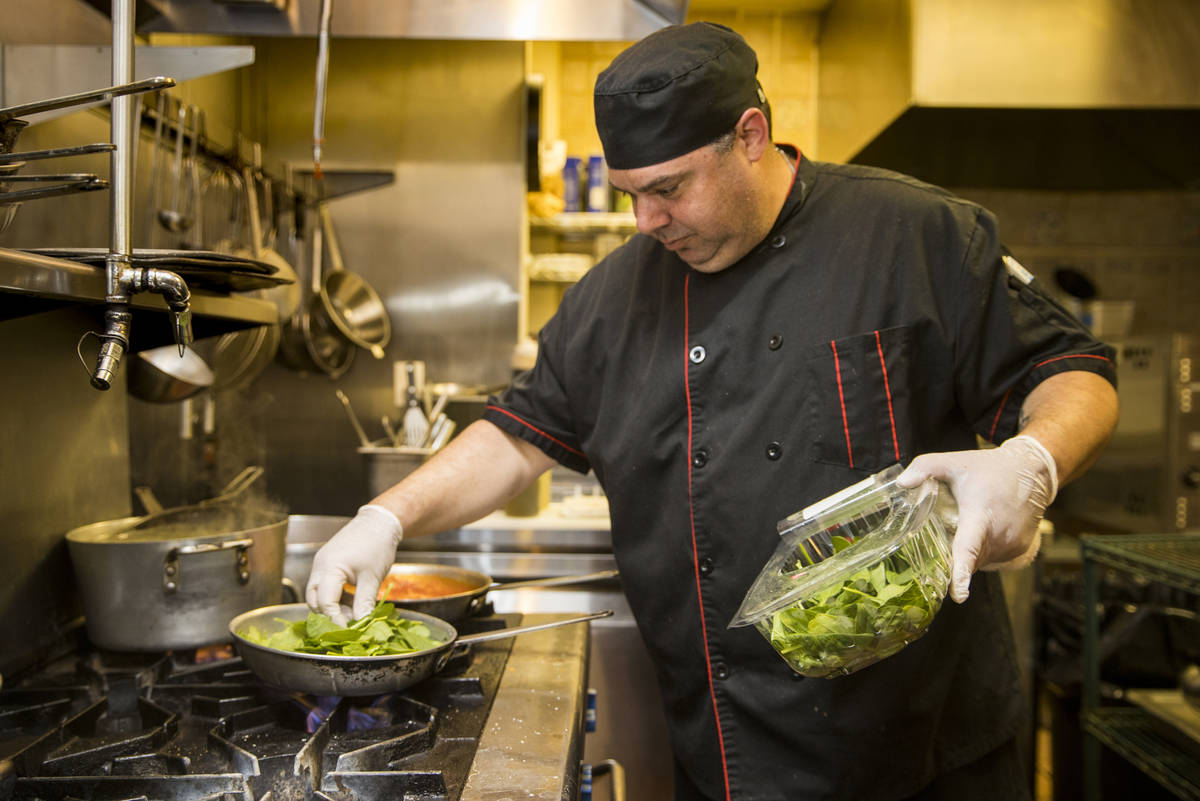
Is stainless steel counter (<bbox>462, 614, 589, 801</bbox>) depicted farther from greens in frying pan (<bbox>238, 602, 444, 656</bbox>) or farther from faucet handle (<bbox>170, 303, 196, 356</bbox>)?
faucet handle (<bbox>170, 303, 196, 356</bbox>)

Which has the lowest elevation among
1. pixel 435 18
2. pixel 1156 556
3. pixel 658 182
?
pixel 1156 556

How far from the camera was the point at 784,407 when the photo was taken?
127 cm

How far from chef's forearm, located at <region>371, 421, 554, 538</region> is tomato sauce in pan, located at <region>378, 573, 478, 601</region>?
152 mm

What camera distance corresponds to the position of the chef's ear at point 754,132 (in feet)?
4.14

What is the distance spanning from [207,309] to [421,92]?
2304mm

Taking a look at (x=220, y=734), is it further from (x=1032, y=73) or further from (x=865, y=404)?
(x=1032, y=73)

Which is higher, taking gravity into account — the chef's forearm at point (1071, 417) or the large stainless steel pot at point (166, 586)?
the chef's forearm at point (1071, 417)

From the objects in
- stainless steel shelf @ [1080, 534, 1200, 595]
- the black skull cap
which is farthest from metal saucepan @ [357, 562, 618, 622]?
stainless steel shelf @ [1080, 534, 1200, 595]

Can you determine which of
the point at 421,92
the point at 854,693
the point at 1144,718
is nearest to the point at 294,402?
the point at 421,92

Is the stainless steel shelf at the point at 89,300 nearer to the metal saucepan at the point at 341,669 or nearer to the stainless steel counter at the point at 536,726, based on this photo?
the metal saucepan at the point at 341,669

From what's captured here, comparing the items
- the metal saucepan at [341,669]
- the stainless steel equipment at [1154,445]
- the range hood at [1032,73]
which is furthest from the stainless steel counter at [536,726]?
the stainless steel equipment at [1154,445]

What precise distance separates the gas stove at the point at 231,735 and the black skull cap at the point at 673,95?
77cm

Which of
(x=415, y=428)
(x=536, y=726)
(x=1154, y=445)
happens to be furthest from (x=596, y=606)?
(x=1154, y=445)

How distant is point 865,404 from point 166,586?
1.02 metres
